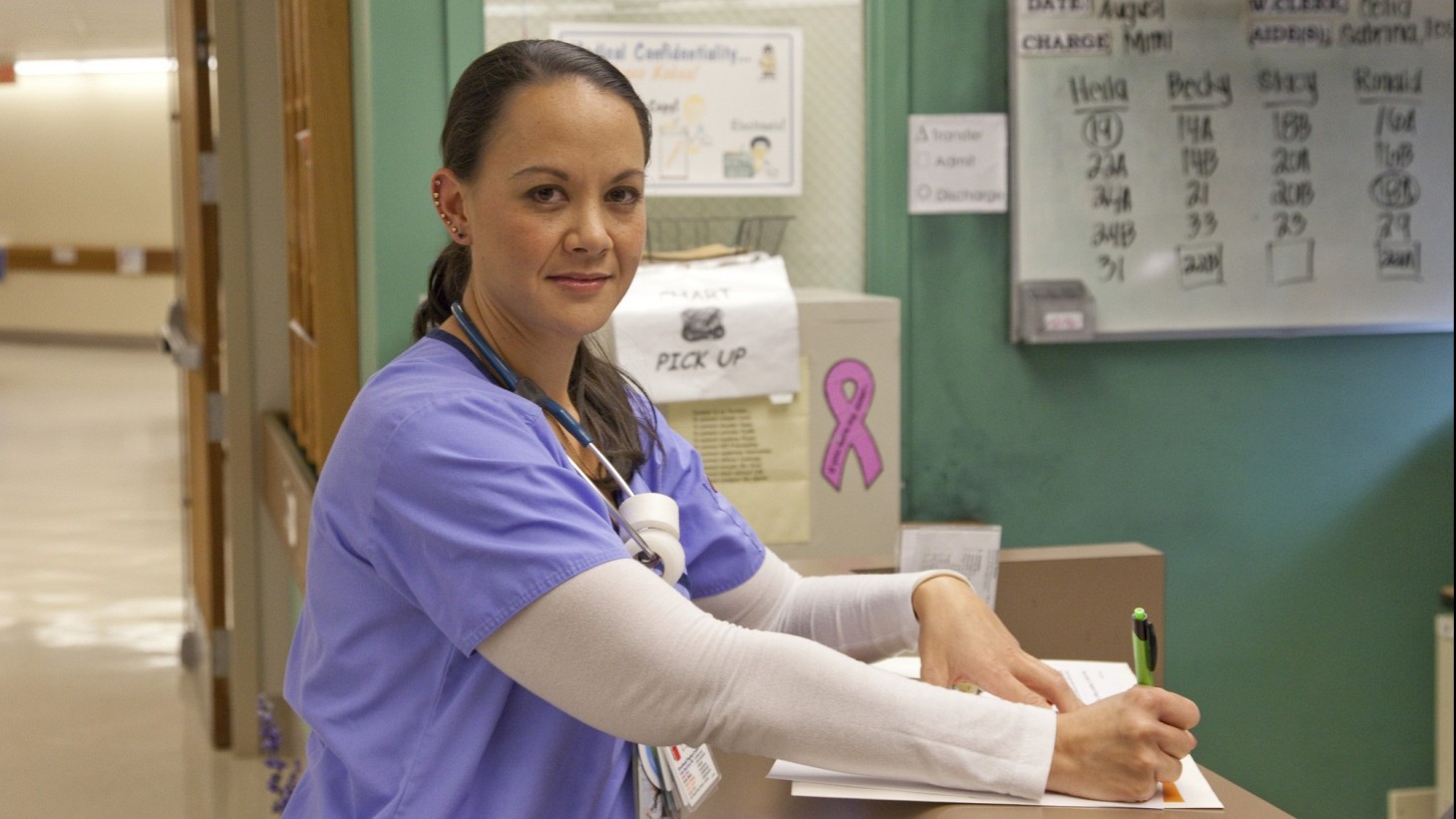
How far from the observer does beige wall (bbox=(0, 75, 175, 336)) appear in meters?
14.3

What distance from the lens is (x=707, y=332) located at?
101 inches

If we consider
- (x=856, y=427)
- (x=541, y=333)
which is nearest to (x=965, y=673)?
(x=541, y=333)

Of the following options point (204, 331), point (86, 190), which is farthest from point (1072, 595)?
point (86, 190)

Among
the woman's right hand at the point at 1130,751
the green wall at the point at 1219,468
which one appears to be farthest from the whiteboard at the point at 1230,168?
the woman's right hand at the point at 1130,751

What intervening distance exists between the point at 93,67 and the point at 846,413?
1385 cm

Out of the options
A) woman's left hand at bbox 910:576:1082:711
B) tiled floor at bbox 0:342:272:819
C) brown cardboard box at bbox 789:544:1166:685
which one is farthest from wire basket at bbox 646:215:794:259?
tiled floor at bbox 0:342:272:819

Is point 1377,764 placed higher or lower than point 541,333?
lower

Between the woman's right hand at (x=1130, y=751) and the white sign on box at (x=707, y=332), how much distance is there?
141 cm

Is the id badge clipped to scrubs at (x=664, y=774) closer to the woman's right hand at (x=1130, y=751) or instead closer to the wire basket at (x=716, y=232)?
the woman's right hand at (x=1130, y=751)

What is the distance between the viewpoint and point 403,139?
98.7 inches

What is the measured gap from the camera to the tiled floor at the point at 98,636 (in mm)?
3883

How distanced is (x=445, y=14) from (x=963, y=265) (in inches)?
48.5

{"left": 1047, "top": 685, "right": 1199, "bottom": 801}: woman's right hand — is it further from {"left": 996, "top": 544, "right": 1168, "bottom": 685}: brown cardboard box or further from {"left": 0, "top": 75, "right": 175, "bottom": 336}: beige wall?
{"left": 0, "top": 75, "right": 175, "bottom": 336}: beige wall

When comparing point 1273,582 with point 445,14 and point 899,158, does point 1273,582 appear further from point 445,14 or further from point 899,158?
point 445,14
